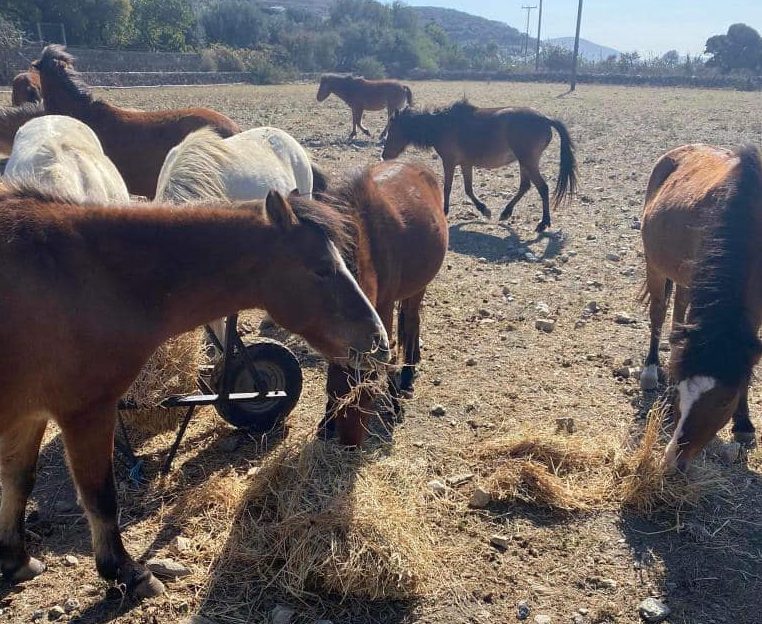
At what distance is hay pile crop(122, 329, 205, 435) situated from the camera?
4.05m

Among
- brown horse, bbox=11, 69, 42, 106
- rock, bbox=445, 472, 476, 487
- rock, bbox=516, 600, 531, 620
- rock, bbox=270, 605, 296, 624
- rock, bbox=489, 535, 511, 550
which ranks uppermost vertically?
brown horse, bbox=11, 69, 42, 106

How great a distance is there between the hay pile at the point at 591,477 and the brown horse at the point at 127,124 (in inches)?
213

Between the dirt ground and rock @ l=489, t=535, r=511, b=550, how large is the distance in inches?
1.2

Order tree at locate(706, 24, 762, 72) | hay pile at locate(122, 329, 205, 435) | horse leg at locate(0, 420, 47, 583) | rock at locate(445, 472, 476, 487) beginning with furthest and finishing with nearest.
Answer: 1. tree at locate(706, 24, 762, 72)
2. hay pile at locate(122, 329, 205, 435)
3. rock at locate(445, 472, 476, 487)
4. horse leg at locate(0, 420, 47, 583)

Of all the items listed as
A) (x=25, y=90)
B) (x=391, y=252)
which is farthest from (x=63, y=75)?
(x=391, y=252)

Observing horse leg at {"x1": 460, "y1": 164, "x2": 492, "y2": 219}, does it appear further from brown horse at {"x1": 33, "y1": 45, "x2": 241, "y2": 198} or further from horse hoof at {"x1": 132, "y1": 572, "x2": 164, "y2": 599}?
horse hoof at {"x1": 132, "y1": 572, "x2": 164, "y2": 599}

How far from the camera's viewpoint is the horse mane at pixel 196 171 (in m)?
4.46

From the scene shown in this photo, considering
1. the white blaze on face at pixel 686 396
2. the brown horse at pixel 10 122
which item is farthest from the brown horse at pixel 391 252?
the brown horse at pixel 10 122

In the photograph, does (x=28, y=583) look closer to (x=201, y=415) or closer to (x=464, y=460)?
(x=201, y=415)

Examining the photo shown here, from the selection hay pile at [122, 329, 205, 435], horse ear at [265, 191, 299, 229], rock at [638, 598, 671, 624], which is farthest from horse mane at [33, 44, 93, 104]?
rock at [638, 598, 671, 624]

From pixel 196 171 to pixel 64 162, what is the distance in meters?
1.02

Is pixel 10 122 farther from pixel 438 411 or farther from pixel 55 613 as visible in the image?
pixel 55 613

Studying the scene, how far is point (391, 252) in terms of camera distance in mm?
4324

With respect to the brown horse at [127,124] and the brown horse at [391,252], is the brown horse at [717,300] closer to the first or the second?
the brown horse at [391,252]
